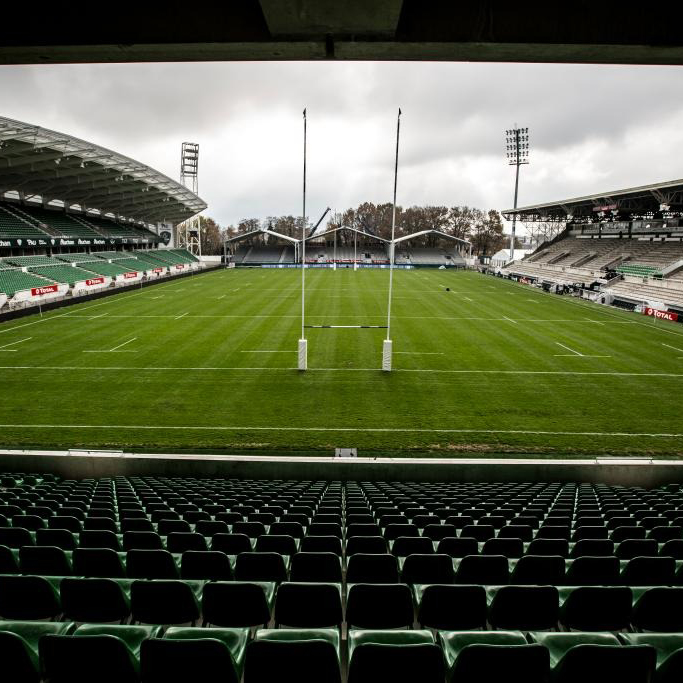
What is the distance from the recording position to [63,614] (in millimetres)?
3838

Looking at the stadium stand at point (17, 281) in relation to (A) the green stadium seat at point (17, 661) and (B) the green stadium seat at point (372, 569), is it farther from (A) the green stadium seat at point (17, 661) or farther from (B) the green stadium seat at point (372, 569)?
(A) the green stadium seat at point (17, 661)

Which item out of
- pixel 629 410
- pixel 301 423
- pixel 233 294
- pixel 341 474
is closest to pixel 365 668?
pixel 341 474

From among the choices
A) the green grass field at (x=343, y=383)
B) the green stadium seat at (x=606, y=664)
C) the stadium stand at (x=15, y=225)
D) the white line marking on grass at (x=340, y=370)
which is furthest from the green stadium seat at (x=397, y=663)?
the stadium stand at (x=15, y=225)

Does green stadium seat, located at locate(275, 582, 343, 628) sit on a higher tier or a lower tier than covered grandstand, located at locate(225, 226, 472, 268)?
lower

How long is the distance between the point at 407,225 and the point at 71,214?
309 ft

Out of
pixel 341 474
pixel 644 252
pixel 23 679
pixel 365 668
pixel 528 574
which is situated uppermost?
pixel 644 252

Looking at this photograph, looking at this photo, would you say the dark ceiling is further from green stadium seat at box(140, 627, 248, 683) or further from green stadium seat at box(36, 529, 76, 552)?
green stadium seat at box(36, 529, 76, 552)

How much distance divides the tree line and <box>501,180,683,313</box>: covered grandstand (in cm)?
4614

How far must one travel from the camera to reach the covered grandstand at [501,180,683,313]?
4453 centimetres

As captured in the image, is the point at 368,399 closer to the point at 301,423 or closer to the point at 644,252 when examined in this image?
the point at 301,423

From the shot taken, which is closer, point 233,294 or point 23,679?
point 23,679

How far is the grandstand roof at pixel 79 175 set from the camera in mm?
37375

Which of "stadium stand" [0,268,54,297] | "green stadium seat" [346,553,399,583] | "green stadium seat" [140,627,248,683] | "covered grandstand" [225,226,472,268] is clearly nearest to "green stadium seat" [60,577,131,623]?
"green stadium seat" [140,627,248,683]

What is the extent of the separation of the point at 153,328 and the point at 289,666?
103 ft
